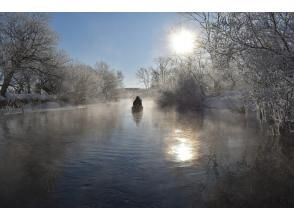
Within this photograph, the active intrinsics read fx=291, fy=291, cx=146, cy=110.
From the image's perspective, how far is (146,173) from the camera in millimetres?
6766

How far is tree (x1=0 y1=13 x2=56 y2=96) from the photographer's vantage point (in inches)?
1232

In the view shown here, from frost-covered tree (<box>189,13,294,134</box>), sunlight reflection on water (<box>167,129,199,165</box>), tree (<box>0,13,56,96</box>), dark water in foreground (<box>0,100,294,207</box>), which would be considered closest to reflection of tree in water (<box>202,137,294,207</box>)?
dark water in foreground (<box>0,100,294,207</box>)

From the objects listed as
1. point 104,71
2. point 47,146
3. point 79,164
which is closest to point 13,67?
point 47,146

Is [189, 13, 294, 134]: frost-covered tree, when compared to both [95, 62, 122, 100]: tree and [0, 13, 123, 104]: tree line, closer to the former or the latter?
[0, 13, 123, 104]: tree line

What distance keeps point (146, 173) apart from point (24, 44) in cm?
3009

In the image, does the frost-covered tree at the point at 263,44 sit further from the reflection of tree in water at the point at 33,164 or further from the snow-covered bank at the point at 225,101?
the snow-covered bank at the point at 225,101

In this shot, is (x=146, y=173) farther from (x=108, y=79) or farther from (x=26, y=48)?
(x=108, y=79)

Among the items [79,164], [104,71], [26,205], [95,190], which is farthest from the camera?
[104,71]

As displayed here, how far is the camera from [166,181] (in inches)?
243

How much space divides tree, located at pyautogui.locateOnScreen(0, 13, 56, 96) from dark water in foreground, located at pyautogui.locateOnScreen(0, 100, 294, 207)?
75.3 ft

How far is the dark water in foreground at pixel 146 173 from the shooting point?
5094 mm

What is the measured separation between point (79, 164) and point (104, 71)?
6850 centimetres
